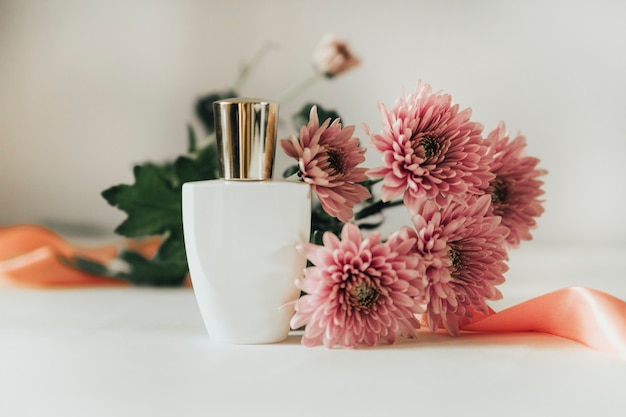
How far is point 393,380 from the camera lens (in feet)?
1.12

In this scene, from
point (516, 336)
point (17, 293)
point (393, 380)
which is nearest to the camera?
point (393, 380)

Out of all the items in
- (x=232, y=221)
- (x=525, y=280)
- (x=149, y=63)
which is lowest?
(x=525, y=280)

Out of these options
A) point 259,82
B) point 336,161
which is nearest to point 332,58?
point 259,82

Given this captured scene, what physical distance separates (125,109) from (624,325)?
834 mm

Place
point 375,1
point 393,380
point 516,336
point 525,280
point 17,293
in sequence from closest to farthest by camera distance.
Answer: point 393,380 < point 516,336 < point 17,293 < point 525,280 < point 375,1

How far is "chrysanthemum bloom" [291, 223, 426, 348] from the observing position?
38 centimetres

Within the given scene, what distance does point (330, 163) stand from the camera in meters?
0.43

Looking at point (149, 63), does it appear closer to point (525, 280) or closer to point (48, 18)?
point (48, 18)

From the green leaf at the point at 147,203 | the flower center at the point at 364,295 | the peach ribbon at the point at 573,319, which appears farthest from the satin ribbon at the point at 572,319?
the green leaf at the point at 147,203

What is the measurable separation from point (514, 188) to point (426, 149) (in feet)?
0.41

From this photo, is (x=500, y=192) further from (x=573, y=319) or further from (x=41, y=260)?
(x=41, y=260)

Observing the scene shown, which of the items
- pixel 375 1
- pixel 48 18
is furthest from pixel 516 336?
pixel 48 18

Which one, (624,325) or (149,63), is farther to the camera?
(149,63)

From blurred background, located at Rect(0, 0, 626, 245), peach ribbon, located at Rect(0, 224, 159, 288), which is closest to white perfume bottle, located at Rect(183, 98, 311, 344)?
peach ribbon, located at Rect(0, 224, 159, 288)
